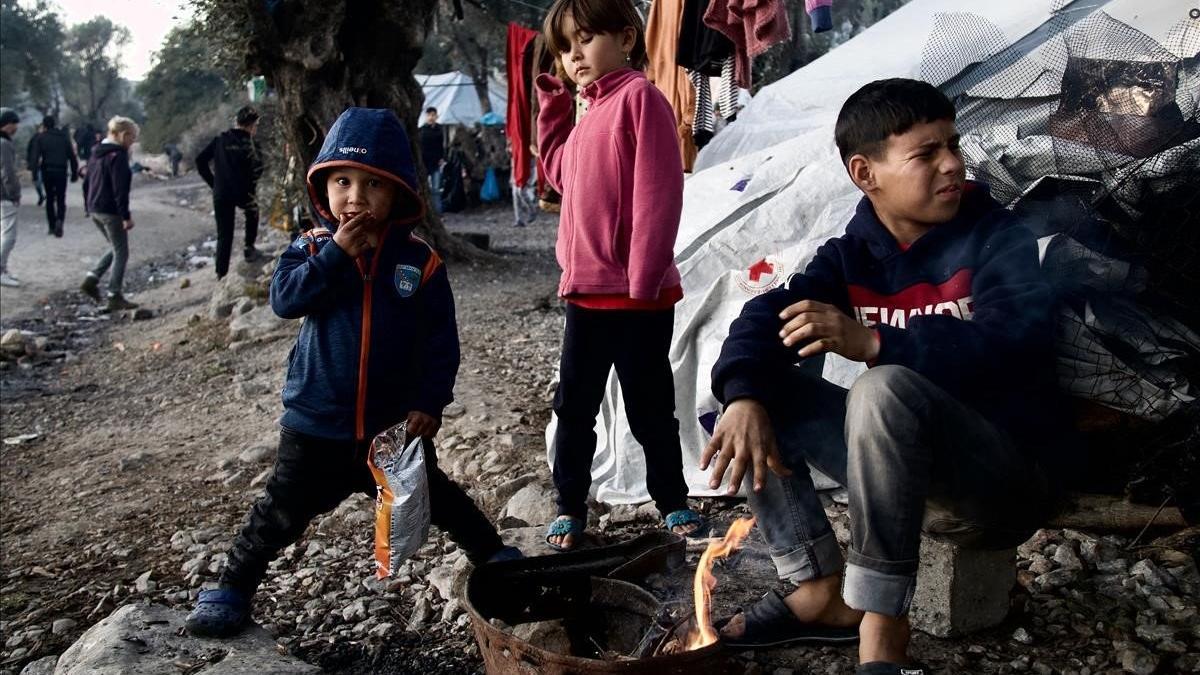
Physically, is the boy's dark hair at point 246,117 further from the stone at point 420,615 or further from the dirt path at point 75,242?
the stone at point 420,615

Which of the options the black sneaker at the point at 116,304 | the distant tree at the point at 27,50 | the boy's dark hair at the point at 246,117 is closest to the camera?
the boy's dark hair at the point at 246,117

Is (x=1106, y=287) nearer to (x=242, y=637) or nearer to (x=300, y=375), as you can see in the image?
(x=300, y=375)

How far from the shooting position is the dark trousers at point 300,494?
279 cm

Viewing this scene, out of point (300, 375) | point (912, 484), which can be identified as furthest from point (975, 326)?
point (300, 375)

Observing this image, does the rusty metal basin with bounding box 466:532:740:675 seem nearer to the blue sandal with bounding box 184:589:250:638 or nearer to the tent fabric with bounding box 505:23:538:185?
the blue sandal with bounding box 184:589:250:638

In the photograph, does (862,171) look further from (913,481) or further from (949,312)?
(913,481)

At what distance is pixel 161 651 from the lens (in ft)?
8.80

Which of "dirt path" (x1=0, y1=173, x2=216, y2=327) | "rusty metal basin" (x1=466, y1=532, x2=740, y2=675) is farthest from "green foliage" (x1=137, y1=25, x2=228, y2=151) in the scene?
"rusty metal basin" (x1=466, y1=532, x2=740, y2=675)

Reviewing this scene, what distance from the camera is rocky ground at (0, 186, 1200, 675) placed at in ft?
8.45

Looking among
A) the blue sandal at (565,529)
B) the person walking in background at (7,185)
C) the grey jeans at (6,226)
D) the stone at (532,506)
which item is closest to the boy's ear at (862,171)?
the blue sandal at (565,529)

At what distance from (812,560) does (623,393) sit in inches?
41.3

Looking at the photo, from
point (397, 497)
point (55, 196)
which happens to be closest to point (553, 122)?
point (397, 497)

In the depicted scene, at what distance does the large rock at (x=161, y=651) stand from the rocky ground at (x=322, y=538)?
45 millimetres

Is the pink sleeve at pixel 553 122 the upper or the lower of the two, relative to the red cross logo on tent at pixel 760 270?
upper
